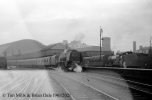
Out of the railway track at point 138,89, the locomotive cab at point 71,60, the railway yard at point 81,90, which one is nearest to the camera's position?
the railway yard at point 81,90

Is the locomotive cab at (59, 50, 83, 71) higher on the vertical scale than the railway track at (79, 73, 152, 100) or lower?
higher

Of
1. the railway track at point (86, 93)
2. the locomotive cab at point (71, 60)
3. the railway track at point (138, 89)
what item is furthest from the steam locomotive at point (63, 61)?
the railway track at point (86, 93)

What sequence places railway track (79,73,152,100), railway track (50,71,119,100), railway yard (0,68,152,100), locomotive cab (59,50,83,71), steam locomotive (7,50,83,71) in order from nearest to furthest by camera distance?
railway track (50,71,119,100), railway yard (0,68,152,100), railway track (79,73,152,100), locomotive cab (59,50,83,71), steam locomotive (7,50,83,71)

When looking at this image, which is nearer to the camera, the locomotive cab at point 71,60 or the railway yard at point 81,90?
the railway yard at point 81,90

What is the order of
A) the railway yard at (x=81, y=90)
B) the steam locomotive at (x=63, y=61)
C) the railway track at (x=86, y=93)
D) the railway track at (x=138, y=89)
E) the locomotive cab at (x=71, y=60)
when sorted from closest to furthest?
the railway track at (x=86, y=93) → the railway yard at (x=81, y=90) → the railway track at (x=138, y=89) → the locomotive cab at (x=71, y=60) → the steam locomotive at (x=63, y=61)

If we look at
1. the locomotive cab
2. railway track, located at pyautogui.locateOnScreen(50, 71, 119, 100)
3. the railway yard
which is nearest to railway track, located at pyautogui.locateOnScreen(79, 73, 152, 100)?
the railway yard

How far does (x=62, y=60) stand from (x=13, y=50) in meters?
45.5

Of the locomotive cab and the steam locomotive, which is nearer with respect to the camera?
the locomotive cab

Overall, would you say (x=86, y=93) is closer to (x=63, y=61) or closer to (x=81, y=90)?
(x=81, y=90)

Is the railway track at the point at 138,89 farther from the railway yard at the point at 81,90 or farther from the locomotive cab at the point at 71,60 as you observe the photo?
the locomotive cab at the point at 71,60

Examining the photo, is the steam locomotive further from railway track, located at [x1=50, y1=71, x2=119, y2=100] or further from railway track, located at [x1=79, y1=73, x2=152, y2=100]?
railway track, located at [x1=50, y1=71, x2=119, y2=100]

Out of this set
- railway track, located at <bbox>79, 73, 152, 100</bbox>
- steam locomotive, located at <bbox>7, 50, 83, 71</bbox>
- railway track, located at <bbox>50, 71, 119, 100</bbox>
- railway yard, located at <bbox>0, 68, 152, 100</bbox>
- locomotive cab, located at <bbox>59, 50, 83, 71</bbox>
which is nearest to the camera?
railway track, located at <bbox>50, 71, 119, 100</bbox>

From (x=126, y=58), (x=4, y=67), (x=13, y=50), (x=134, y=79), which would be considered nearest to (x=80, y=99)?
(x=134, y=79)

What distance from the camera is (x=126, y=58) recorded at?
1631 inches
